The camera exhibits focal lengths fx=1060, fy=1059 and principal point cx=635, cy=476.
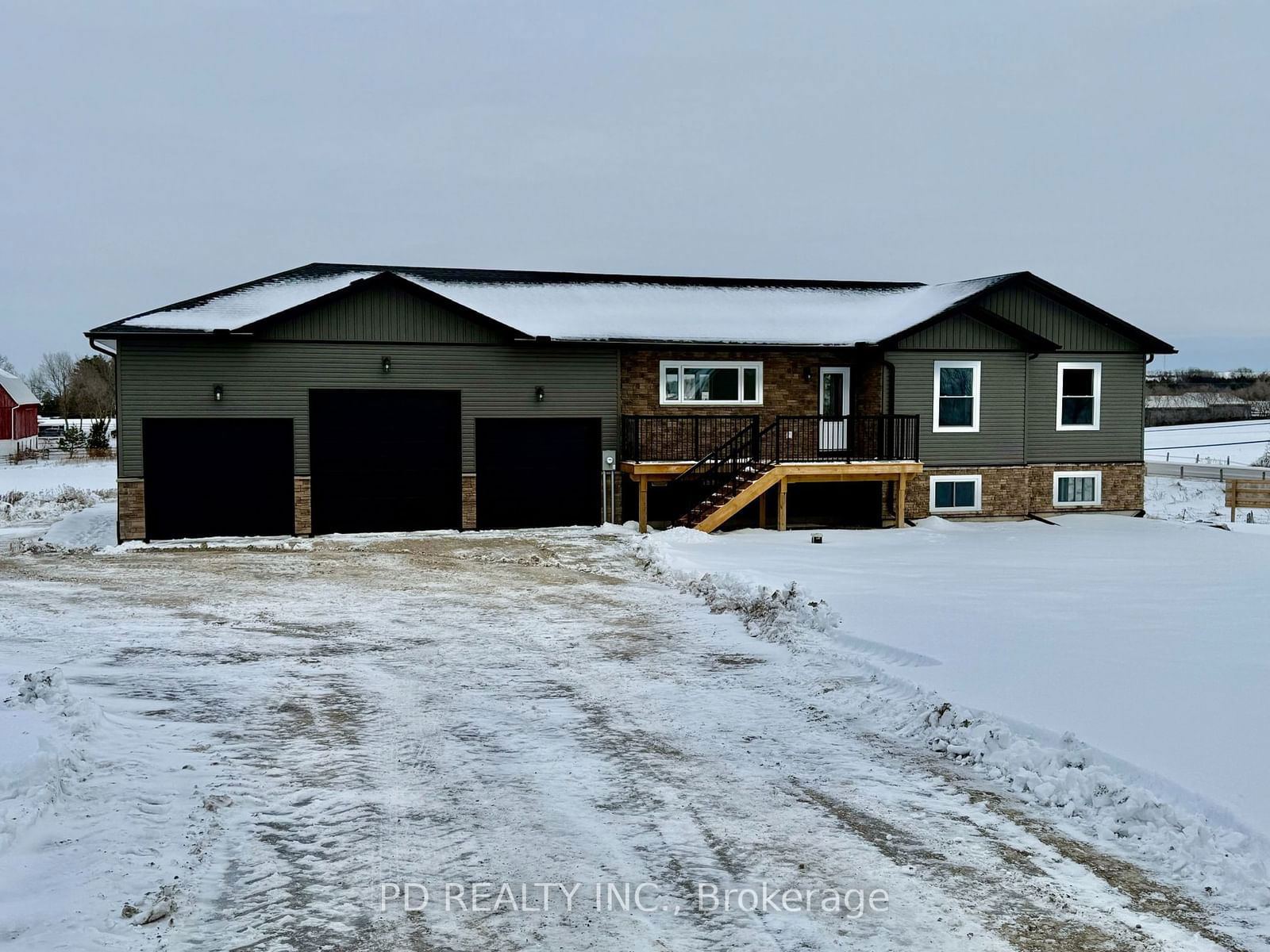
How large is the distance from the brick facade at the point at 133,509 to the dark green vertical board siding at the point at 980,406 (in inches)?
623

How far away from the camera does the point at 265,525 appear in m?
21.3

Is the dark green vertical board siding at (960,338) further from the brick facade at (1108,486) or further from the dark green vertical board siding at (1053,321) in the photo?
the brick facade at (1108,486)

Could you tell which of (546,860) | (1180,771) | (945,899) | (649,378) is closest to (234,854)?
(546,860)

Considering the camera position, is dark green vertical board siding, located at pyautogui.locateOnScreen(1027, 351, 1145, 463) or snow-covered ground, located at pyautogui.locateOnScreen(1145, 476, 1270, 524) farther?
snow-covered ground, located at pyautogui.locateOnScreen(1145, 476, 1270, 524)

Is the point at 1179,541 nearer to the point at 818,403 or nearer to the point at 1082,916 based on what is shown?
the point at 818,403

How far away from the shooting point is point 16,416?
5697cm

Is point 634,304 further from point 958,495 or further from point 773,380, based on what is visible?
point 958,495

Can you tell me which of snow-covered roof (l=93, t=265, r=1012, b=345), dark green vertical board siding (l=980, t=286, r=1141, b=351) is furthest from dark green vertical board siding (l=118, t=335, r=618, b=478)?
dark green vertical board siding (l=980, t=286, r=1141, b=351)

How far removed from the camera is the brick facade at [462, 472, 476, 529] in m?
22.2

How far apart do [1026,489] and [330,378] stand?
15.7m

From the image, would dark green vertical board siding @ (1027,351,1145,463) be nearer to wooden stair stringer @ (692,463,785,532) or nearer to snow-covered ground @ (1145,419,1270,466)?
wooden stair stringer @ (692,463,785,532)

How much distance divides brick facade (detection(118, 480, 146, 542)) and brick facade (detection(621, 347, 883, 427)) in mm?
9885

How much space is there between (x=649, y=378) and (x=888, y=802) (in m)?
17.6

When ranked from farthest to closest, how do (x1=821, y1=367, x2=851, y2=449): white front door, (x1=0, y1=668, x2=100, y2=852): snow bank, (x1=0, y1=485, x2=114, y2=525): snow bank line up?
(x1=0, y1=485, x2=114, y2=525): snow bank
(x1=821, y1=367, x2=851, y2=449): white front door
(x1=0, y1=668, x2=100, y2=852): snow bank
